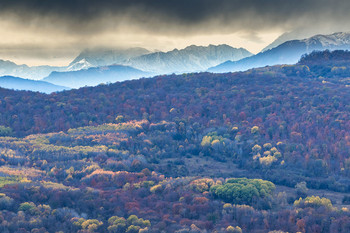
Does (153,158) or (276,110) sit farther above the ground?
(276,110)

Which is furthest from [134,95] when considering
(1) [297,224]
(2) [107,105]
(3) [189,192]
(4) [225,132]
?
Result: (1) [297,224]

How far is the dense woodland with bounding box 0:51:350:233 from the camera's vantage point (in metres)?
46.5

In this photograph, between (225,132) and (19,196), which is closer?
(19,196)

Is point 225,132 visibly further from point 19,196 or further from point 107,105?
point 19,196

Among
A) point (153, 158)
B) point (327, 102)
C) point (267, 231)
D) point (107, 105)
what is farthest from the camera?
point (107, 105)

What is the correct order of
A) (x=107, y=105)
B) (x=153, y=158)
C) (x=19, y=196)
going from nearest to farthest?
(x=19, y=196)
(x=153, y=158)
(x=107, y=105)

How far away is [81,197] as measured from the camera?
172 ft


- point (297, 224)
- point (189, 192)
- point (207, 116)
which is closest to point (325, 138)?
point (207, 116)

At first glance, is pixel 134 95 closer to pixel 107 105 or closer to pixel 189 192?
pixel 107 105

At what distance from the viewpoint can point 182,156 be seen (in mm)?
92438

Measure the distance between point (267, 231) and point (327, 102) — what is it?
237ft

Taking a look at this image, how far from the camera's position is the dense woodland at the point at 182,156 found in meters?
46.5

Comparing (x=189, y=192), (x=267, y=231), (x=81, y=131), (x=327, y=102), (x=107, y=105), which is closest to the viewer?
(x=267, y=231)

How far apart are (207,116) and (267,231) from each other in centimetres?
7116
